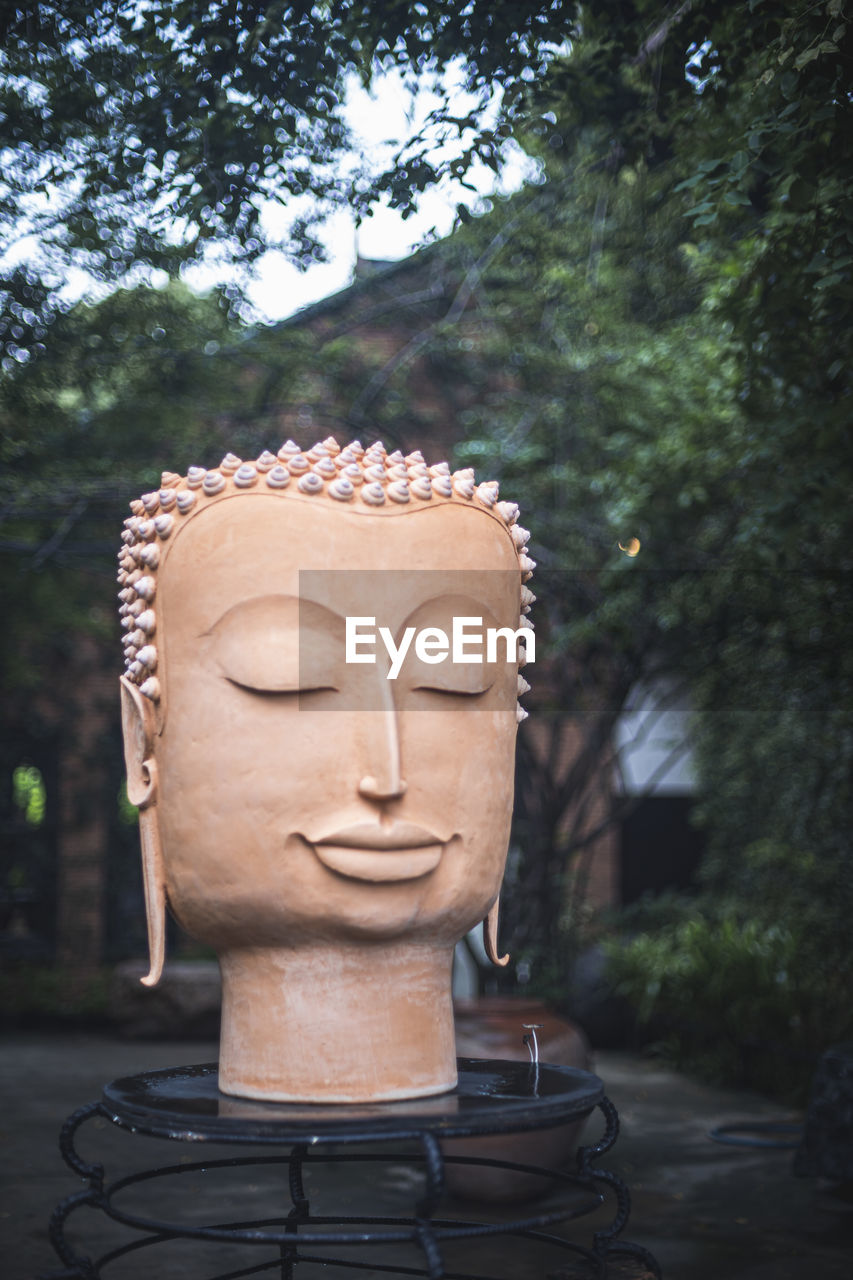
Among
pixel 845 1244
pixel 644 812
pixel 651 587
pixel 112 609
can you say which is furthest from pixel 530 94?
pixel 644 812

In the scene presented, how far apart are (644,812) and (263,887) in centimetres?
1022

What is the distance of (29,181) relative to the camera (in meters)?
4.48

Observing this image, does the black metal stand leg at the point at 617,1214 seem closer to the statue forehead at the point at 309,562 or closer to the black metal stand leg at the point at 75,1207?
the black metal stand leg at the point at 75,1207

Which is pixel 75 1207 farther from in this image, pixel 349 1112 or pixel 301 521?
pixel 301 521

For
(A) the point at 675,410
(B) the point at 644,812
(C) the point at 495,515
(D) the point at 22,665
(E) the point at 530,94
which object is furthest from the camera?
(B) the point at 644,812

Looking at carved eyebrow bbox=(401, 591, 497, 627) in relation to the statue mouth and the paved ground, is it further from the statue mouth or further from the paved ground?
the paved ground

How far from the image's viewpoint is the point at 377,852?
2652mm

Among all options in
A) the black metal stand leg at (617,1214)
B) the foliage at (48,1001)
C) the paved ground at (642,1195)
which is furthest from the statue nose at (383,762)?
the foliage at (48,1001)

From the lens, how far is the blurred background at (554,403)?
392 cm

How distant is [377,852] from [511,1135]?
330cm

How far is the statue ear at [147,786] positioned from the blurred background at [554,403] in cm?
194

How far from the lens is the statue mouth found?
103 inches

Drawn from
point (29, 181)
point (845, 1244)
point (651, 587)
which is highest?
point (29, 181)

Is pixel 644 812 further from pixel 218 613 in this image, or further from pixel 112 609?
pixel 218 613
